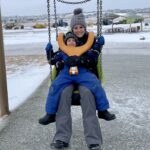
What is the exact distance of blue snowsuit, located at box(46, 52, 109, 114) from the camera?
429 centimetres

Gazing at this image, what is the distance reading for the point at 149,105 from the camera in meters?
6.27

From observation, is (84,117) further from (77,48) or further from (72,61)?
(77,48)

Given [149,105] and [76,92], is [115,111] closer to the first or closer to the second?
[149,105]

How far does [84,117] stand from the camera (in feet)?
14.1

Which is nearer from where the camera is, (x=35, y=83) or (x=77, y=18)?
(x=77, y=18)

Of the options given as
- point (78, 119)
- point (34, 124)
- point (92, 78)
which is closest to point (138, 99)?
point (78, 119)

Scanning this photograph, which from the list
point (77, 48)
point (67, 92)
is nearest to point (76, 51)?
point (77, 48)

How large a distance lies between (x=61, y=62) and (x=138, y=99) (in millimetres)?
2566

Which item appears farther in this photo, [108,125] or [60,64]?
[108,125]

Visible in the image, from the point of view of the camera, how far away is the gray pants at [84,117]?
4.25 metres

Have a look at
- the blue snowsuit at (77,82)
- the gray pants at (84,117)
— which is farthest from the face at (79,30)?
the gray pants at (84,117)

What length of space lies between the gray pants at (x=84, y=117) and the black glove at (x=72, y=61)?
0.24 metres

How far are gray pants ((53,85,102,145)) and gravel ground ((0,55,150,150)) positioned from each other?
0.22 m

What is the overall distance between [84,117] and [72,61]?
611 millimetres
